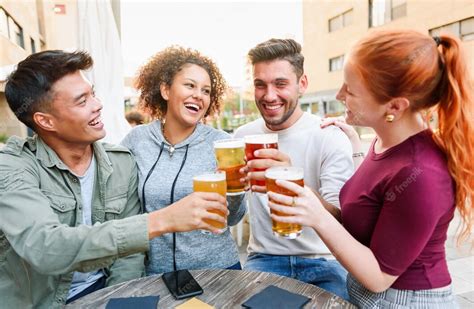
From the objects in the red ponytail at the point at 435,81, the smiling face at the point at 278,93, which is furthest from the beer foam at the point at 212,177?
the smiling face at the point at 278,93

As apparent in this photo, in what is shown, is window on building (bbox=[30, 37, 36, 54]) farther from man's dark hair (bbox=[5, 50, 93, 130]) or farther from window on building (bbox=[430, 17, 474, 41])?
window on building (bbox=[430, 17, 474, 41])

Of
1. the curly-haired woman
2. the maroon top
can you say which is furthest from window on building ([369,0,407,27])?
the maroon top

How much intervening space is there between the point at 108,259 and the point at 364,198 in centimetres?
107

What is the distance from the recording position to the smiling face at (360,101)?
54.7 inches

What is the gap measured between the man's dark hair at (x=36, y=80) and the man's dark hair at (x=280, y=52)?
45.3 inches

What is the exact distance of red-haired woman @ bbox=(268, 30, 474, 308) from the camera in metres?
1.23

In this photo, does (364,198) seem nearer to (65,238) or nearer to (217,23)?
(65,238)

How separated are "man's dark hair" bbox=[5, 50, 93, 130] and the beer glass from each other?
0.93 meters

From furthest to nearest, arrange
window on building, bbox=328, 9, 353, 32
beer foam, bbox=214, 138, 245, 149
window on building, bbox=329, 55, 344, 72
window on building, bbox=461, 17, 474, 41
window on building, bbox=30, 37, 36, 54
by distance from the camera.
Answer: window on building, bbox=329, 55, 344, 72 < window on building, bbox=328, 9, 353, 32 < window on building, bbox=461, 17, 474, 41 < window on building, bbox=30, 37, 36, 54 < beer foam, bbox=214, 138, 245, 149

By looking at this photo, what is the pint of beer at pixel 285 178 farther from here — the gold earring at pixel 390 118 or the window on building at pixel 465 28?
the window on building at pixel 465 28

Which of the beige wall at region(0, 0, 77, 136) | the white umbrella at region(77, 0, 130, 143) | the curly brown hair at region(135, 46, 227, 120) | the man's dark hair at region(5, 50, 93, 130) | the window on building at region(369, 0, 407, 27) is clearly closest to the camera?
the man's dark hair at region(5, 50, 93, 130)

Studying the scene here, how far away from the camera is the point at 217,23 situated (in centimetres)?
702

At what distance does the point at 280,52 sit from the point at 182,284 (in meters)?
1.58

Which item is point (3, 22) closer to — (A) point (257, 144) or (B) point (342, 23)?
(A) point (257, 144)
